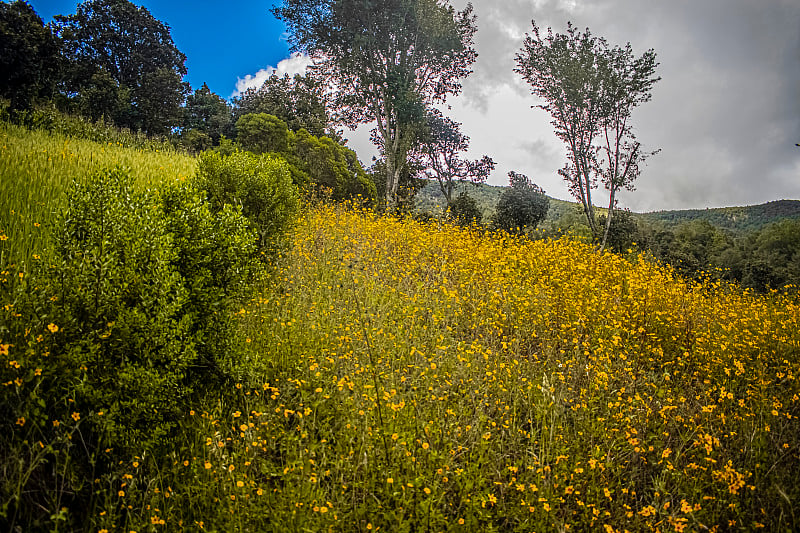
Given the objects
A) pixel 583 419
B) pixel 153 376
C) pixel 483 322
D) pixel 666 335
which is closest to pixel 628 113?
pixel 666 335

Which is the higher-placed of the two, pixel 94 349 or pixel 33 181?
pixel 33 181

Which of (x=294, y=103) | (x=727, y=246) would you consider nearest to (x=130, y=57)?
(x=294, y=103)

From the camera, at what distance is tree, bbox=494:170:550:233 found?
87.1ft

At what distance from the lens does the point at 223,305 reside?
3129 mm

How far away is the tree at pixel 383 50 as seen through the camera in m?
15.6

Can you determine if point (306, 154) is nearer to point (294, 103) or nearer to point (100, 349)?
point (294, 103)

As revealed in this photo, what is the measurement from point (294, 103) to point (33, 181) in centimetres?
2077

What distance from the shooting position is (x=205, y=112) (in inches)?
1104

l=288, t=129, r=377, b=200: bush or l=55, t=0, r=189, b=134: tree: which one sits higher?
l=55, t=0, r=189, b=134: tree

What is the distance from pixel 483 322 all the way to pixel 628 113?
A: 569 inches

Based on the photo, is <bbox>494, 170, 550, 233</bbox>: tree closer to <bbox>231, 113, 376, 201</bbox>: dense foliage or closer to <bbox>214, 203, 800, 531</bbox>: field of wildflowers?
<bbox>231, 113, 376, 201</bbox>: dense foliage

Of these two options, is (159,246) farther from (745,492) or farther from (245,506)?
(745,492)

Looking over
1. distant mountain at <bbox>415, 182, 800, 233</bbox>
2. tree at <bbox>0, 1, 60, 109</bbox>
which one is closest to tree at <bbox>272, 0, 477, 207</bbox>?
tree at <bbox>0, 1, 60, 109</bbox>

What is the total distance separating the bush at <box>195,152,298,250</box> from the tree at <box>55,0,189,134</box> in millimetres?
24075
